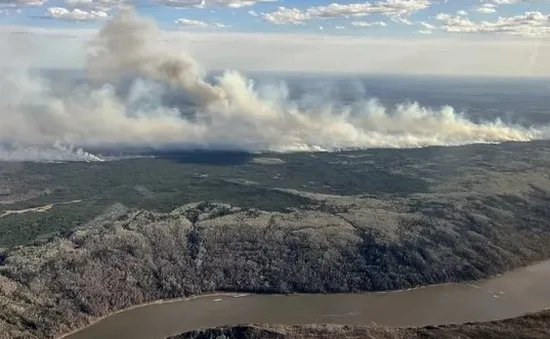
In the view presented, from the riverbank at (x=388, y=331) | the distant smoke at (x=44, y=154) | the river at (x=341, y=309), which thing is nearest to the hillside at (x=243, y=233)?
the river at (x=341, y=309)

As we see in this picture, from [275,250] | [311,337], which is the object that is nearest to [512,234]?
[275,250]

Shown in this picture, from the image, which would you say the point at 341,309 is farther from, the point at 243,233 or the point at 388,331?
the point at 243,233

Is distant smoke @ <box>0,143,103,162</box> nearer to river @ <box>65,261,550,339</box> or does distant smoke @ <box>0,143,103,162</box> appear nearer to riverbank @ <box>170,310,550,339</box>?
river @ <box>65,261,550,339</box>

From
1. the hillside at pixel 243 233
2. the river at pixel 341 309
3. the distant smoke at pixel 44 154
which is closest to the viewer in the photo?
the river at pixel 341 309

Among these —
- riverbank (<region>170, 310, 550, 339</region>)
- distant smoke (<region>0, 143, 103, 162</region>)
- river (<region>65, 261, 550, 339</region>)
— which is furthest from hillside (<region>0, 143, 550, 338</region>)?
riverbank (<region>170, 310, 550, 339</region>)

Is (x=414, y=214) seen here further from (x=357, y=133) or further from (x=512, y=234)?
(x=357, y=133)

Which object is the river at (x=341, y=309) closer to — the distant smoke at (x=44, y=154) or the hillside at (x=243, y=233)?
the hillside at (x=243, y=233)

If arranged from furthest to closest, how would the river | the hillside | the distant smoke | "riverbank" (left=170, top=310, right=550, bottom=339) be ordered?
the distant smoke, the hillside, the river, "riverbank" (left=170, top=310, right=550, bottom=339)

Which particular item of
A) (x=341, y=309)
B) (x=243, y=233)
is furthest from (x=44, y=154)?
(x=341, y=309)
